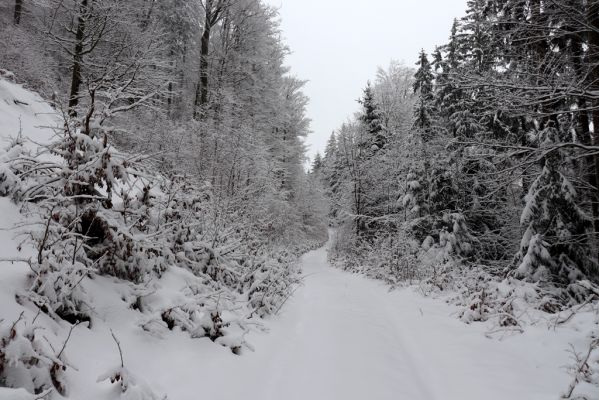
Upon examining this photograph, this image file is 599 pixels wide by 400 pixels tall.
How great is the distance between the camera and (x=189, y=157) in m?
11.4

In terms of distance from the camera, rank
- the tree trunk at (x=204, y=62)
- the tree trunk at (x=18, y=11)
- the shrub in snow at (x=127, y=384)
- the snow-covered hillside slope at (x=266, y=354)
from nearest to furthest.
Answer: the shrub in snow at (x=127, y=384) → the snow-covered hillside slope at (x=266, y=354) → the tree trunk at (x=204, y=62) → the tree trunk at (x=18, y=11)

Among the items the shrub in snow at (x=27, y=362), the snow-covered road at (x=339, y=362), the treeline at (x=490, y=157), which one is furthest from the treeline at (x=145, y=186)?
the treeline at (x=490, y=157)

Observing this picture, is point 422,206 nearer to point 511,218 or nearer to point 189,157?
point 511,218

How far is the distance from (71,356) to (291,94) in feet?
84.5

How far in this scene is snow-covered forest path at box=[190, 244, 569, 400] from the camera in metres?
3.60

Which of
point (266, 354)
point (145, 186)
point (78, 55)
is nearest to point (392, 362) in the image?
point (266, 354)

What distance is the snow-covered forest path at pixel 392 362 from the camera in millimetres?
3596

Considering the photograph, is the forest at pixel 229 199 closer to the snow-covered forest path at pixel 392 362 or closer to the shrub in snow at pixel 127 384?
the shrub in snow at pixel 127 384

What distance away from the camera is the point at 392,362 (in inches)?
181

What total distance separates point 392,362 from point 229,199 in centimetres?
592

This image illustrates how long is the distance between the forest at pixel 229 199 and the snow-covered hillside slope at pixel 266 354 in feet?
0.10

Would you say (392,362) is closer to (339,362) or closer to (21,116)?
(339,362)

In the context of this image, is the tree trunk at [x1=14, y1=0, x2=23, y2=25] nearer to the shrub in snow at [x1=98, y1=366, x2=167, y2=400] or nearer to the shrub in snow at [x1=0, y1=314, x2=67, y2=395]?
the shrub in snow at [x1=0, y1=314, x2=67, y2=395]

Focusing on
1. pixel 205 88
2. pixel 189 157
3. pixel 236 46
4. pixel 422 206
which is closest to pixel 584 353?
pixel 189 157
